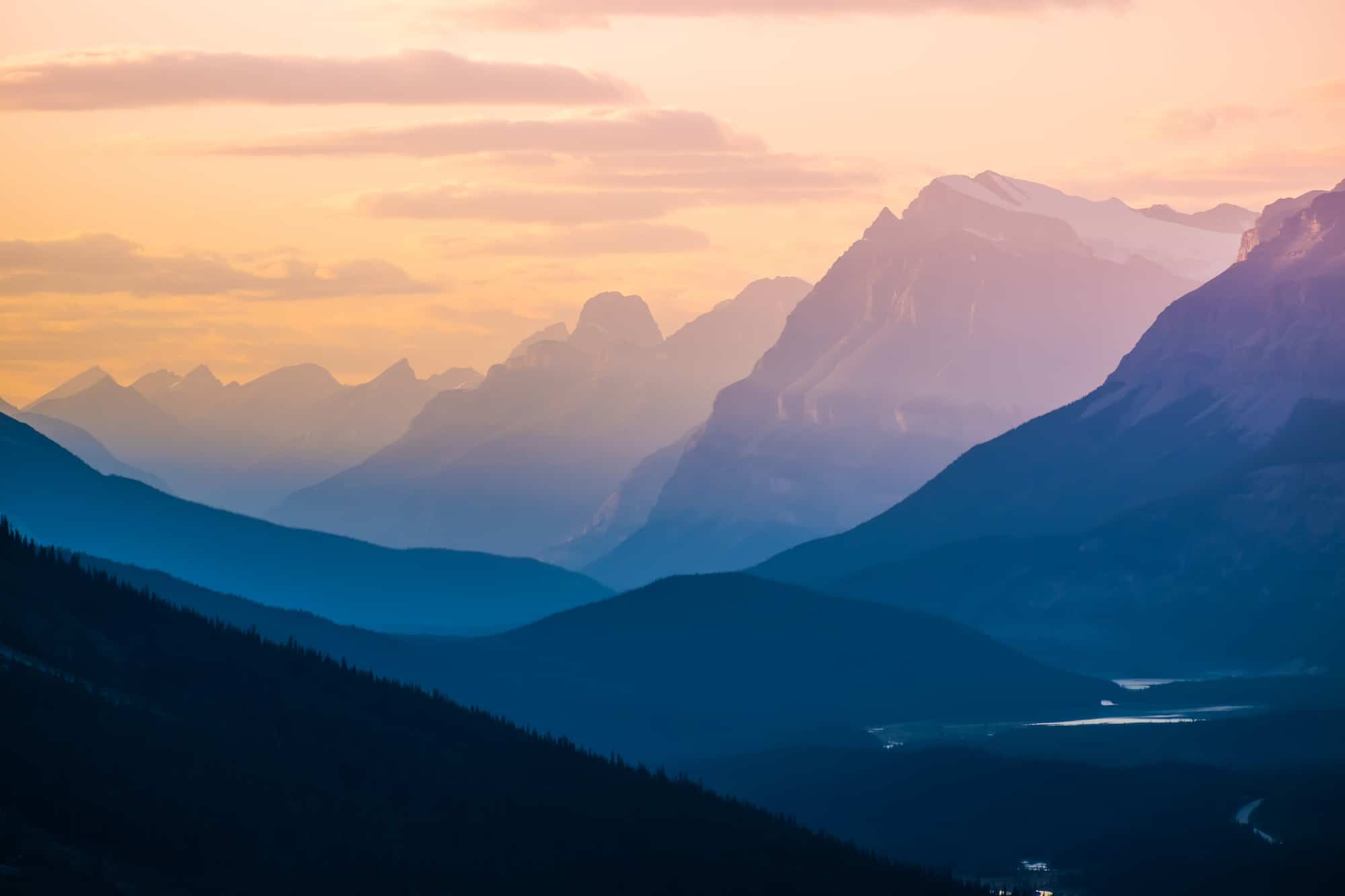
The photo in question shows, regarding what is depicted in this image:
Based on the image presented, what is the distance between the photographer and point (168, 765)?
196625 mm

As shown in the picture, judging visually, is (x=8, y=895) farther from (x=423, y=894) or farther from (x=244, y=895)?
(x=423, y=894)

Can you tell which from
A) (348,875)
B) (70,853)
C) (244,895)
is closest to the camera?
(70,853)

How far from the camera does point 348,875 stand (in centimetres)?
19362

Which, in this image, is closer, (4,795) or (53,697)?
(4,795)

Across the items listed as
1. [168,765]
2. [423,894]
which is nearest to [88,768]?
[168,765]

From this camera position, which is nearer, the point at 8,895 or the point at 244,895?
the point at 8,895

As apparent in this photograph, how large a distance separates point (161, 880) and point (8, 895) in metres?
23.4

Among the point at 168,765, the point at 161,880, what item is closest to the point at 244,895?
the point at 161,880

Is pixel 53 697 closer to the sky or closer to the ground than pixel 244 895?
closer to the sky

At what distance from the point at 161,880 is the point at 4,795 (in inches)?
507

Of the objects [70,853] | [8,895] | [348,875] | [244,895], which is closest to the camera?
[8,895]

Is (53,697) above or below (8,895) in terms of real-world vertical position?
above

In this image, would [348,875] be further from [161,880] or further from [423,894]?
[161,880]

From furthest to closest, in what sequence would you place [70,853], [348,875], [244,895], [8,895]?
[348,875], [244,895], [70,853], [8,895]
